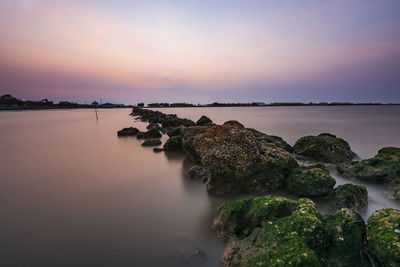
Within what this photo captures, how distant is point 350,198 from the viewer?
5016mm

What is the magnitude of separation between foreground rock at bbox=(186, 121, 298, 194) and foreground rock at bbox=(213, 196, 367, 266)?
7.30ft

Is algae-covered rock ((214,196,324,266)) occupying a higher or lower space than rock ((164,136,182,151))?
higher

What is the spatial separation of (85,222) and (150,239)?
1.70m

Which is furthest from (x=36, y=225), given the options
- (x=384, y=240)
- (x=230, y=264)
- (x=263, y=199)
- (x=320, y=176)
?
(x=320, y=176)

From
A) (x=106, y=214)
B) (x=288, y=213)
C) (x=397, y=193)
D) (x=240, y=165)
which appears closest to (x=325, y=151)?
(x=397, y=193)

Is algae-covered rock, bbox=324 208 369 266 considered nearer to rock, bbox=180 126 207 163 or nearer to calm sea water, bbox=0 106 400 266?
calm sea water, bbox=0 106 400 266

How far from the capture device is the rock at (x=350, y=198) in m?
4.95

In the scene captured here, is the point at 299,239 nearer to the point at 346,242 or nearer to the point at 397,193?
the point at 346,242

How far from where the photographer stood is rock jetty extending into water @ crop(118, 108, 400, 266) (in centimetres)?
266

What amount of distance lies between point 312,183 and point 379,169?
3.32 metres

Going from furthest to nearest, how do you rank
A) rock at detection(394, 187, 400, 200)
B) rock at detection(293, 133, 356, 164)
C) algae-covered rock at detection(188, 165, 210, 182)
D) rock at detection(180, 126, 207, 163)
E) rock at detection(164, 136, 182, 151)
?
rock at detection(164, 136, 182, 151) → rock at detection(293, 133, 356, 164) → rock at detection(180, 126, 207, 163) → algae-covered rock at detection(188, 165, 210, 182) → rock at detection(394, 187, 400, 200)

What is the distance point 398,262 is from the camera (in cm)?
239

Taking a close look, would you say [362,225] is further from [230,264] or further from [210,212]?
[210,212]

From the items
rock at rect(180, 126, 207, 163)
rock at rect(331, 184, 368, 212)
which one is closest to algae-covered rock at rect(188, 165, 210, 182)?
rock at rect(180, 126, 207, 163)
